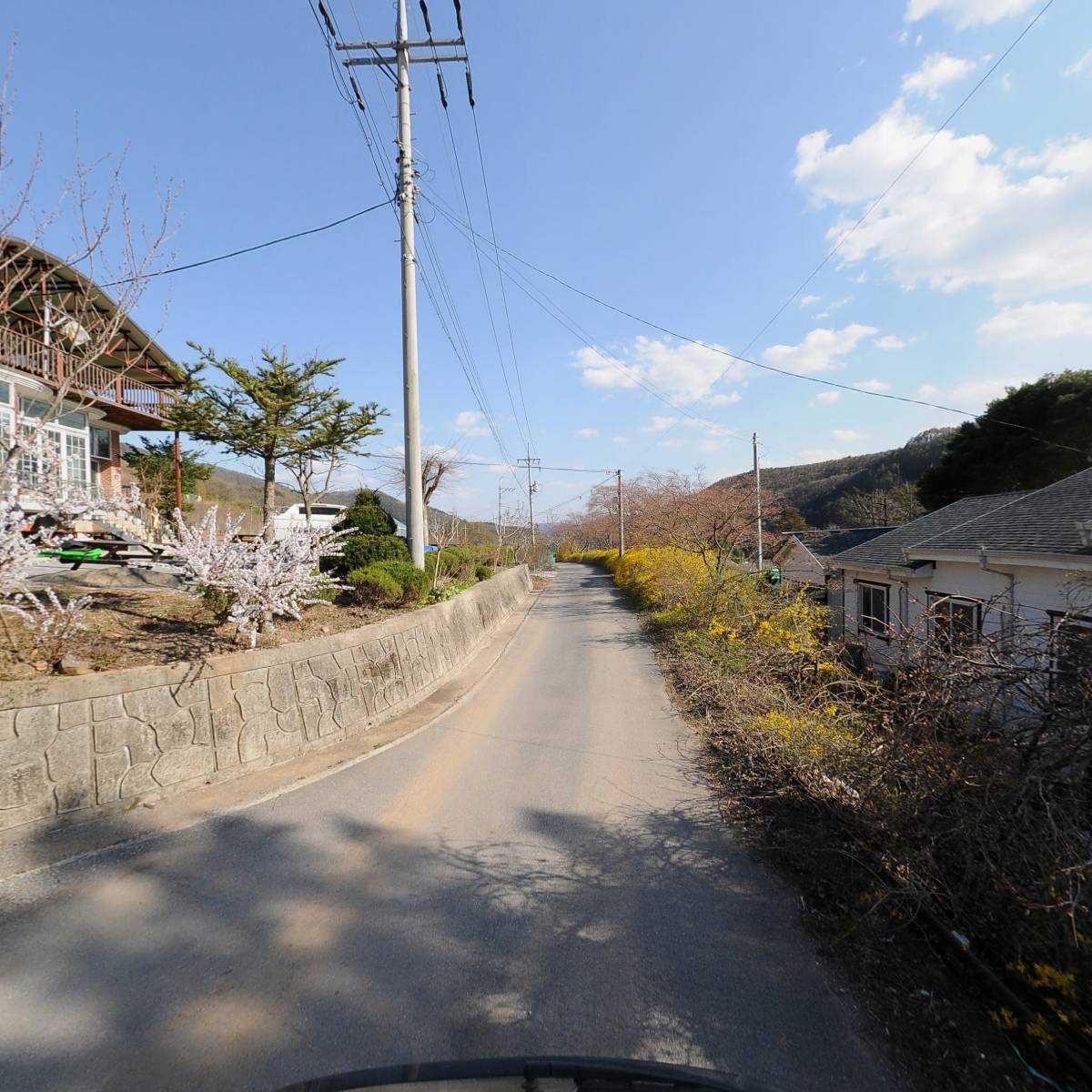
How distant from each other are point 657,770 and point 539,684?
156 inches

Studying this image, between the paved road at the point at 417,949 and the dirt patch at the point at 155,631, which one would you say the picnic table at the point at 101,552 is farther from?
the paved road at the point at 417,949

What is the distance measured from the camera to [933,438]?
2063 inches

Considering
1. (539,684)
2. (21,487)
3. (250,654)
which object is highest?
(21,487)

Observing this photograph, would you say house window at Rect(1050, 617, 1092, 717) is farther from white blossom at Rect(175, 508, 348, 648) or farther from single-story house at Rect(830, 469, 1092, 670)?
white blossom at Rect(175, 508, 348, 648)

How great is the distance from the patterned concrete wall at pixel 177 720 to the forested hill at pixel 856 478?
1665 inches

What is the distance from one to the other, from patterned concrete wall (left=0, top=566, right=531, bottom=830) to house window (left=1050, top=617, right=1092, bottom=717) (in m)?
5.84

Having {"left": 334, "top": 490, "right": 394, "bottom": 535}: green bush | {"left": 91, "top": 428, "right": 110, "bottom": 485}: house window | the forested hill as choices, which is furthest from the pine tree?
the forested hill

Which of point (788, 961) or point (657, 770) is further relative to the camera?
point (657, 770)

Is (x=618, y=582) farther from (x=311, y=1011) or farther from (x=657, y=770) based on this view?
(x=311, y=1011)

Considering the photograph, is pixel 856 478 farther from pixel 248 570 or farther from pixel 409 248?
pixel 248 570

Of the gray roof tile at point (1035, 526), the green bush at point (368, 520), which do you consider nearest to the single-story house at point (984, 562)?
the gray roof tile at point (1035, 526)

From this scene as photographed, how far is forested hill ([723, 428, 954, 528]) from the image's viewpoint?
161 ft

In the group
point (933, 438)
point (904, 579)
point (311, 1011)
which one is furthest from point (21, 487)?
point (933, 438)

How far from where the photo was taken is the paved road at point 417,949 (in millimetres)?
2258
